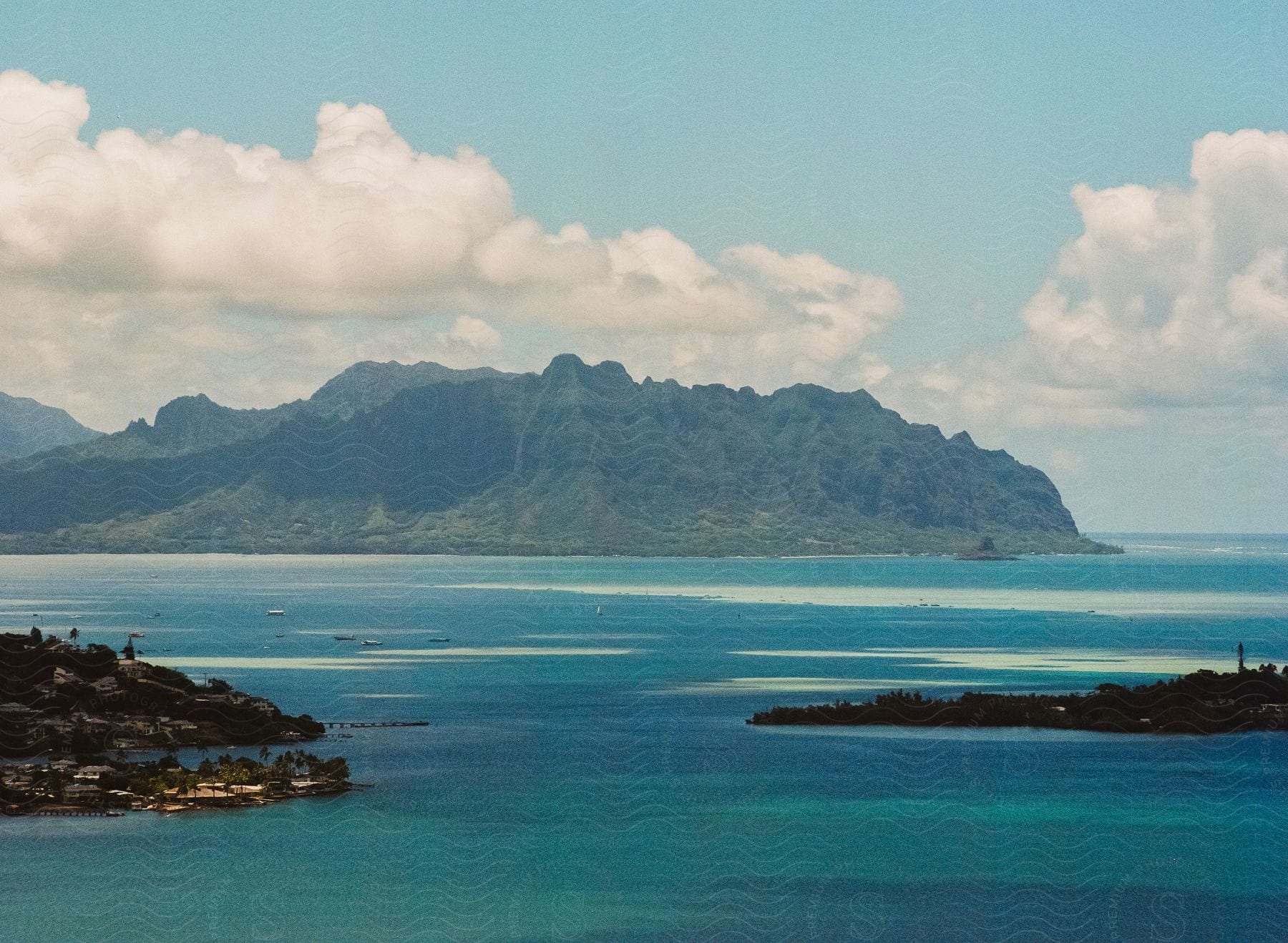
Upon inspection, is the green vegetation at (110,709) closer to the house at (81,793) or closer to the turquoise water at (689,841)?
the turquoise water at (689,841)

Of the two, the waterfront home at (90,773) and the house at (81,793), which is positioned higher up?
the waterfront home at (90,773)

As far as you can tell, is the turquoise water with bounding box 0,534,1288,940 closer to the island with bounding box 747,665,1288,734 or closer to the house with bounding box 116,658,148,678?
the island with bounding box 747,665,1288,734

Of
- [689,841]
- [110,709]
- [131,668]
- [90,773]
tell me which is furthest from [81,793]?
[689,841]

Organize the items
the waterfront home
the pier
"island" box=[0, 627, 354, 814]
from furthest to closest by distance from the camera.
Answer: the pier
the waterfront home
"island" box=[0, 627, 354, 814]

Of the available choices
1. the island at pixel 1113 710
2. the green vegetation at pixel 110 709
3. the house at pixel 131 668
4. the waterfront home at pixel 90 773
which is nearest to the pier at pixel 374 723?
the green vegetation at pixel 110 709

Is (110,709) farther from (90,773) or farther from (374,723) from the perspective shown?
(374,723)

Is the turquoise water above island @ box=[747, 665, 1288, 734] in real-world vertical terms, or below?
below

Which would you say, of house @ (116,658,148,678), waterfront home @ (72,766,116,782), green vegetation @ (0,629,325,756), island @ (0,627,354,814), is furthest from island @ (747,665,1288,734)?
waterfront home @ (72,766,116,782)
